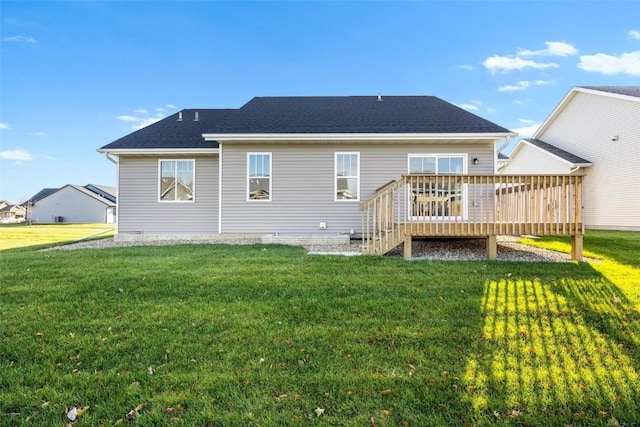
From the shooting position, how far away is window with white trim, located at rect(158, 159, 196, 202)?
11.4 m

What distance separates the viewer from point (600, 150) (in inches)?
620

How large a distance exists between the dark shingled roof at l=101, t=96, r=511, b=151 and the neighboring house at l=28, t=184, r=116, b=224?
38.1m

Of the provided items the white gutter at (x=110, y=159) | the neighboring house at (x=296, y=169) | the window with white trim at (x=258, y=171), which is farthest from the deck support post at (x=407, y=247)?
the white gutter at (x=110, y=159)

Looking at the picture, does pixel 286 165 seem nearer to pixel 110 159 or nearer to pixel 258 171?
pixel 258 171

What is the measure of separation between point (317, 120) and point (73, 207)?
4709 cm

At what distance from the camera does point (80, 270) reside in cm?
600

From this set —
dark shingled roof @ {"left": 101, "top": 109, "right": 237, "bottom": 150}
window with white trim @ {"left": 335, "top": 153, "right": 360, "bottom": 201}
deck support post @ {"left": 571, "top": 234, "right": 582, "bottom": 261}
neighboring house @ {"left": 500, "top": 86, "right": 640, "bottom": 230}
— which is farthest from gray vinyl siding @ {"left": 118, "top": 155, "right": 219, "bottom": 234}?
neighboring house @ {"left": 500, "top": 86, "right": 640, "bottom": 230}

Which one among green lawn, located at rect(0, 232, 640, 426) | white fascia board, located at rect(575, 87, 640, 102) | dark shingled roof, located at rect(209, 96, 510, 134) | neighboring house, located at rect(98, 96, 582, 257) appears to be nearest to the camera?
green lawn, located at rect(0, 232, 640, 426)

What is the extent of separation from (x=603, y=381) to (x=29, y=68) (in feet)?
69.2

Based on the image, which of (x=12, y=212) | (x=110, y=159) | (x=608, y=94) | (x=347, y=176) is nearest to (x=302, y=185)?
(x=347, y=176)

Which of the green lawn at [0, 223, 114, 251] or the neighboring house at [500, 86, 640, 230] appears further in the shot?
the neighboring house at [500, 86, 640, 230]

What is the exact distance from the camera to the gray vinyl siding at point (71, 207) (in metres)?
44.0

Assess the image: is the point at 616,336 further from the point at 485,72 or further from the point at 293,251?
the point at 485,72

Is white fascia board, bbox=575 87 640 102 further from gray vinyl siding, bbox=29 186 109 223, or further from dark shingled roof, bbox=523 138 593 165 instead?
gray vinyl siding, bbox=29 186 109 223
